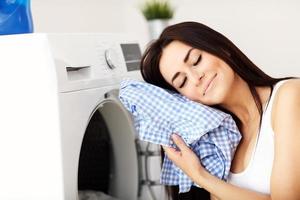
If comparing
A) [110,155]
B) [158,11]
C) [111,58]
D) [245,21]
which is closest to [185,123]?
[111,58]

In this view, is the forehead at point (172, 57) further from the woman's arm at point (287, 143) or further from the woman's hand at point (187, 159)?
the woman's arm at point (287, 143)

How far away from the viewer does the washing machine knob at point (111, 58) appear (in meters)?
1.53

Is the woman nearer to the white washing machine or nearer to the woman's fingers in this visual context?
the woman's fingers

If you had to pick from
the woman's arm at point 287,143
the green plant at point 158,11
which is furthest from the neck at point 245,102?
the green plant at point 158,11

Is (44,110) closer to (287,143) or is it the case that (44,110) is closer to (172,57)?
(172,57)

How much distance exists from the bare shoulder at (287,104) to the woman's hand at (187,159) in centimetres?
28

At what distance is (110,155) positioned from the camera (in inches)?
72.7

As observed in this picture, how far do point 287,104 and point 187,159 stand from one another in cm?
37

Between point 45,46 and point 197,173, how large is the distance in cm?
63

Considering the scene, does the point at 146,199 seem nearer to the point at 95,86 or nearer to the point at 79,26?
the point at 95,86

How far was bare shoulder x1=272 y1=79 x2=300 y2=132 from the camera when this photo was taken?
1279 mm

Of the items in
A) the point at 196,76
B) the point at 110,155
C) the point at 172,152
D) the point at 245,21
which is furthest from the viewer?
the point at 245,21

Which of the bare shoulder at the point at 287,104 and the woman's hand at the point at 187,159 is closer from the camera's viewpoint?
the bare shoulder at the point at 287,104

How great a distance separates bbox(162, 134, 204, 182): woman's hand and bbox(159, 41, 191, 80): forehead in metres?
0.22
